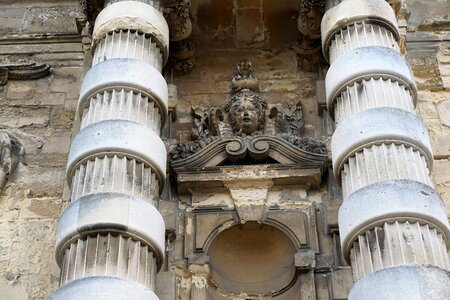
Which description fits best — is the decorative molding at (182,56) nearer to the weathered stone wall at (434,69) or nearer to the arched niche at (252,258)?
the arched niche at (252,258)

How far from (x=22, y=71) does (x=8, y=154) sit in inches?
52.6

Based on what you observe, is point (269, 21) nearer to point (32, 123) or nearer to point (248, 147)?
point (248, 147)

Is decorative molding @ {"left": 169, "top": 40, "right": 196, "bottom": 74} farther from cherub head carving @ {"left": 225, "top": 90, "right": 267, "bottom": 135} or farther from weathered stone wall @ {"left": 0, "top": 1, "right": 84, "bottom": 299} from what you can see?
weathered stone wall @ {"left": 0, "top": 1, "right": 84, "bottom": 299}

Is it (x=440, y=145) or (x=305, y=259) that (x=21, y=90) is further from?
(x=440, y=145)

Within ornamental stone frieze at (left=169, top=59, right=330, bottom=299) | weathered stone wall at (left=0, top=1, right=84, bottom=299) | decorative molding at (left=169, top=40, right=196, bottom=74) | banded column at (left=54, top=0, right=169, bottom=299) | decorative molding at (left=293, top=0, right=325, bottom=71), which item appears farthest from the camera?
decorative molding at (left=169, top=40, right=196, bottom=74)

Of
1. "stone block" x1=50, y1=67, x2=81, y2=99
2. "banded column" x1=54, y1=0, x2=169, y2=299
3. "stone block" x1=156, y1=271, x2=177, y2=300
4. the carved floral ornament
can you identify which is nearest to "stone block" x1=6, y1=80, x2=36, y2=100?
"stone block" x1=50, y1=67, x2=81, y2=99

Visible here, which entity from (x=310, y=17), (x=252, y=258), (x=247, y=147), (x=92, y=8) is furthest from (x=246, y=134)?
(x=92, y=8)

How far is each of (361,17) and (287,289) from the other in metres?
2.57

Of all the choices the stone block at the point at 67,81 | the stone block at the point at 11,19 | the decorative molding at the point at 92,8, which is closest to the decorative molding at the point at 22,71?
the stone block at the point at 67,81

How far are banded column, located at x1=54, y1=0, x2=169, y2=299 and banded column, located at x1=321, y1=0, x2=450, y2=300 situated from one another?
1521 mm

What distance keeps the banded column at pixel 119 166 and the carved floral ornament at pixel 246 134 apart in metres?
0.66

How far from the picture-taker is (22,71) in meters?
10.8

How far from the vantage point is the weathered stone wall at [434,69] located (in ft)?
32.4

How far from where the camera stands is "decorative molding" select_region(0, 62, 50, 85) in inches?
424
